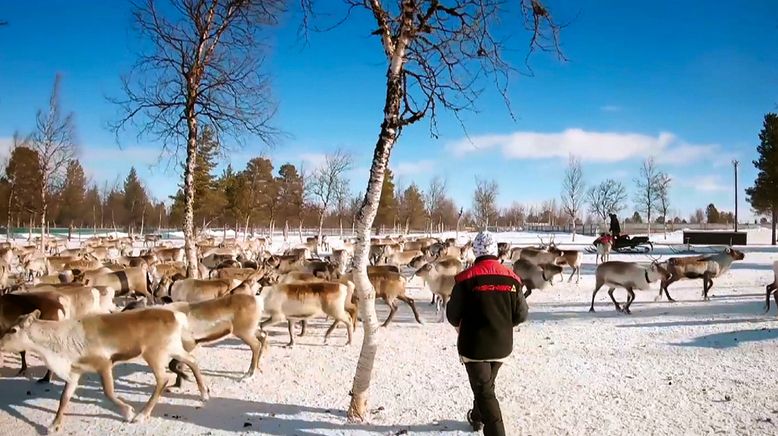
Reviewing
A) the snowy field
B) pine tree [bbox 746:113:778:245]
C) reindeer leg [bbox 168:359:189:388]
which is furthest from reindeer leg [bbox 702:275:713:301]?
pine tree [bbox 746:113:778:245]

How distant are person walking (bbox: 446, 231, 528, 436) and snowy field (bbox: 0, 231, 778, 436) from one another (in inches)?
40.8

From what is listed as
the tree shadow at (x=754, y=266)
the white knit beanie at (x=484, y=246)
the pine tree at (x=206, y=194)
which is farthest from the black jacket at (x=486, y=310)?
the pine tree at (x=206, y=194)

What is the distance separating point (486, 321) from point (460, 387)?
2.54m

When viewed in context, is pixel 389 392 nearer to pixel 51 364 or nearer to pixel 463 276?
pixel 463 276

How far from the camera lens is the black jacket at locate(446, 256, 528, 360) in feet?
14.8

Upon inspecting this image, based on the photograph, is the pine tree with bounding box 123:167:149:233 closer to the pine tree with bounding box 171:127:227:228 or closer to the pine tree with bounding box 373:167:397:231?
the pine tree with bounding box 171:127:227:228

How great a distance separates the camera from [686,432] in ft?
17.0

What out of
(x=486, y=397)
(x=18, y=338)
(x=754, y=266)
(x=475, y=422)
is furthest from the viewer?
(x=754, y=266)

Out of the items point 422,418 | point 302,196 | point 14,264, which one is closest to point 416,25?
point 422,418

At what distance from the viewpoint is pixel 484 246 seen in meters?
5.11

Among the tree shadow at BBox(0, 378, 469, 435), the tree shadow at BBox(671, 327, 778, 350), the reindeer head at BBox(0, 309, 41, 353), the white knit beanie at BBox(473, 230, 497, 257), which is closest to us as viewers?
the white knit beanie at BBox(473, 230, 497, 257)

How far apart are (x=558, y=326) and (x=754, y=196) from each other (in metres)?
39.0

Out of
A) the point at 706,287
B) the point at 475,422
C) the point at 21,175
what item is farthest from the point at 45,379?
the point at 21,175

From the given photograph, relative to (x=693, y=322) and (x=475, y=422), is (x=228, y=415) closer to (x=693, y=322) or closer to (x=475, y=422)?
(x=475, y=422)
